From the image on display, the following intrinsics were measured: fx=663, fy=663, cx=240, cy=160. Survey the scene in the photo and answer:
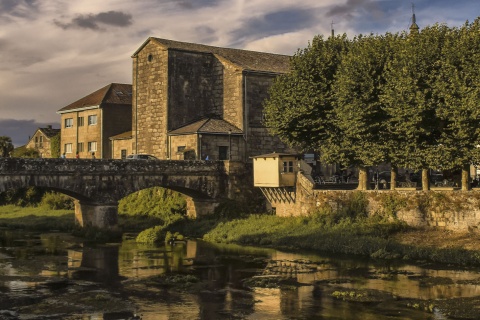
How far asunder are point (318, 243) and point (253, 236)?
620 cm

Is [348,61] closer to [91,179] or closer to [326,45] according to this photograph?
[326,45]

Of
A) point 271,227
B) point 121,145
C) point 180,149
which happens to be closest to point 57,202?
point 121,145

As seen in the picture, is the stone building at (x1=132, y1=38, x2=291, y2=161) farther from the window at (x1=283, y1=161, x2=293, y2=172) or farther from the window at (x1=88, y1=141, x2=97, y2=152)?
the window at (x1=88, y1=141, x2=97, y2=152)

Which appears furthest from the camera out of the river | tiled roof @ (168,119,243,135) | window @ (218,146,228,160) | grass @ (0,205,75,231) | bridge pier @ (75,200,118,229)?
window @ (218,146,228,160)

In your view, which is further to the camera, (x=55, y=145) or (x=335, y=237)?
(x=55, y=145)

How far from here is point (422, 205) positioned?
44344 mm

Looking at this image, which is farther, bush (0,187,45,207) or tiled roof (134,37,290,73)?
bush (0,187,45,207)

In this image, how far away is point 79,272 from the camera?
119 ft

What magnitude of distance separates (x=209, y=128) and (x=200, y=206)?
9088mm

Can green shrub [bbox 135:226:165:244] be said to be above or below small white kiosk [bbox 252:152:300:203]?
below

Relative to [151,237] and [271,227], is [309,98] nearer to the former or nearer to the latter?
[271,227]

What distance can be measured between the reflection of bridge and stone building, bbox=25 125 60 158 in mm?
45075

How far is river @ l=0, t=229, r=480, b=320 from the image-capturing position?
2653 cm

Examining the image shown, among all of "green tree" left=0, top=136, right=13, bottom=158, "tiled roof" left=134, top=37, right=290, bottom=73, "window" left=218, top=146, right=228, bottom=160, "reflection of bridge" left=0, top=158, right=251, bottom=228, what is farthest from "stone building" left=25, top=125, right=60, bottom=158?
"reflection of bridge" left=0, top=158, right=251, bottom=228
